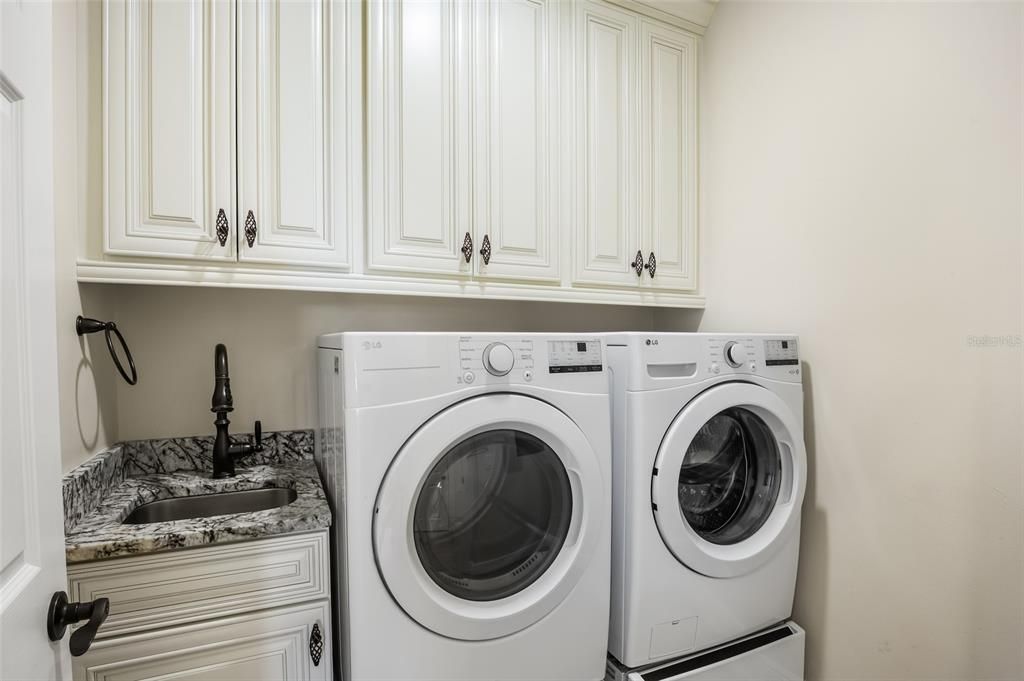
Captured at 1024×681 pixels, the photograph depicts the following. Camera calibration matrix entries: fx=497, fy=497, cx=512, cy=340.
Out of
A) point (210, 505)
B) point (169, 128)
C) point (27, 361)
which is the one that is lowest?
point (210, 505)

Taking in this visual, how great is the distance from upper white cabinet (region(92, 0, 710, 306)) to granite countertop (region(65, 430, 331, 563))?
1.80 feet

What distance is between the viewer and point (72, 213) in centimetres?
112

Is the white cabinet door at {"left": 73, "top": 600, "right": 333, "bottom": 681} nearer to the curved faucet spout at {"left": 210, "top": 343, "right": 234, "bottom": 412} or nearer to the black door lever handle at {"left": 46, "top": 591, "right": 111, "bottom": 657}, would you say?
the black door lever handle at {"left": 46, "top": 591, "right": 111, "bottom": 657}

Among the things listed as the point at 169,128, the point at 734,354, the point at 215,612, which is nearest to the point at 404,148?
the point at 169,128

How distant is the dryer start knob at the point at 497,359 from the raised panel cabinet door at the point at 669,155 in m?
0.88

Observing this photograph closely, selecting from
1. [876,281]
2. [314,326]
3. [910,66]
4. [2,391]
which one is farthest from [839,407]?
[2,391]

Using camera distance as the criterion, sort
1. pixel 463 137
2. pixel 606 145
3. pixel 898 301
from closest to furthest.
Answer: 1. pixel 898 301
2. pixel 463 137
3. pixel 606 145

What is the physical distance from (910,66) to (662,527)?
4.64ft

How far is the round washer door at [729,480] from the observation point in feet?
4.38

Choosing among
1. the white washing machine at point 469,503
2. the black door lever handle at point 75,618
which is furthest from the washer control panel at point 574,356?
the black door lever handle at point 75,618

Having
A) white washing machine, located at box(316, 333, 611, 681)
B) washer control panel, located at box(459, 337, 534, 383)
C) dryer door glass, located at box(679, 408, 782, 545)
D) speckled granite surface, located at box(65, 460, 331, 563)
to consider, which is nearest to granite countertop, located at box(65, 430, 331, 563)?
speckled granite surface, located at box(65, 460, 331, 563)

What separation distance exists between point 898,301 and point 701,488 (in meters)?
0.75

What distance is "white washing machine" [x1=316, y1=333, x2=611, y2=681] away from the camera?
3.47ft

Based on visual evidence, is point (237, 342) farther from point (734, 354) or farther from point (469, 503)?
point (734, 354)
